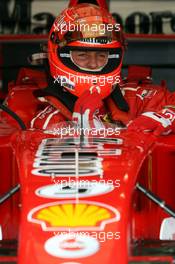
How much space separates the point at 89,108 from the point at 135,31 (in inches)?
81.3

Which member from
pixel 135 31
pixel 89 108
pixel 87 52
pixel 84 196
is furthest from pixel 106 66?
pixel 135 31

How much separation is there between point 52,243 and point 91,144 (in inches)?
19.5

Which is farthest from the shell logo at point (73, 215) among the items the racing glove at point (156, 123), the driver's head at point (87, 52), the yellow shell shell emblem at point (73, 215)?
the driver's head at point (87, 52)

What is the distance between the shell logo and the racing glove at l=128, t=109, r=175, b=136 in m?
0.60

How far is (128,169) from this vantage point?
2.32 meters

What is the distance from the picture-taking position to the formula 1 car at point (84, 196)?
82.3 inches

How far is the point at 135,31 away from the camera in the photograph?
4789mm

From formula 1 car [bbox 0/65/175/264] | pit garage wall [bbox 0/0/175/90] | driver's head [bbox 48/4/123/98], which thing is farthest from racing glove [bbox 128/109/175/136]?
pit garage wall [bbox 0/0/175/90]

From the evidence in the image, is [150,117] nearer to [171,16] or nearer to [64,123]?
[64,123]

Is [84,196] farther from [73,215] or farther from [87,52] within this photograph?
[87,52]

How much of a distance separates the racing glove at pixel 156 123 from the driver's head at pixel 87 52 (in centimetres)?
25

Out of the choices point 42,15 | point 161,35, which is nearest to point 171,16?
point 161,35

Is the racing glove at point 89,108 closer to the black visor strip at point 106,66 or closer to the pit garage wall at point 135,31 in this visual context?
the black visor strip at point 106,66

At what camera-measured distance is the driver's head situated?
2943 millimetres
